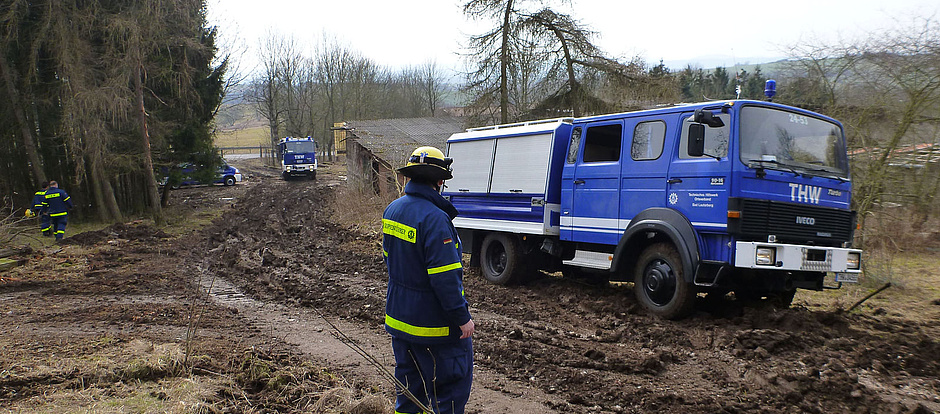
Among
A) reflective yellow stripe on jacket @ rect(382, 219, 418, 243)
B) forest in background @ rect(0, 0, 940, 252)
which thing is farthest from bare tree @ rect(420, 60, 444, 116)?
reflective yellow stripe on jacket @ rect(382, 219, 418, 243)

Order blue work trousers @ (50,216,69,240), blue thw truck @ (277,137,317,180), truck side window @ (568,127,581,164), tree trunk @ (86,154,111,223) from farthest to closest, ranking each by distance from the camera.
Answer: blue thw truck @ (277,137,317,180) < tree trunk @ (86,154,111,223) < blue work trousers @ (50,216,69,240) < truck side window @ (568,127,581,164)

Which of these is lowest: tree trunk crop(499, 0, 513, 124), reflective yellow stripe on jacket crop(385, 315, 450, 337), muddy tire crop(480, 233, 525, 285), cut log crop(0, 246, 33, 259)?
cut log crop(0, 246, 33, 259)

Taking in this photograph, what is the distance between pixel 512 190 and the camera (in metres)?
9.58

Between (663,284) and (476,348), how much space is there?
248 cm

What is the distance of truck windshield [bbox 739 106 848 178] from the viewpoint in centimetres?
676

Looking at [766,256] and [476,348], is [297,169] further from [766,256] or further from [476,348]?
[766,256]

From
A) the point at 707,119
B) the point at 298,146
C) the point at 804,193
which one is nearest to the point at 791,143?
the point at 804,193

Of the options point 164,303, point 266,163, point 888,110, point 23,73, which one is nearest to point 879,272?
point 888,110

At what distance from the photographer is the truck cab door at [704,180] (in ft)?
21.8

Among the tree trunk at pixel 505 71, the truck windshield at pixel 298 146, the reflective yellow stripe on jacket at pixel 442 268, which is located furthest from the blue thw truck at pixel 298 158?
the reflective yellow stripe on jacket at pixel 442 268

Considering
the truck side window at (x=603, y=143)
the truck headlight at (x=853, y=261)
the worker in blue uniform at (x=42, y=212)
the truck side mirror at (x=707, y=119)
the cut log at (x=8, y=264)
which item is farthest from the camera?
the worker in blue uniform at (x=42, y=212)

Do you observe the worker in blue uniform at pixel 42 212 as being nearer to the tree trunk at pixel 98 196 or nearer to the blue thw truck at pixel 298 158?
the tree trunk at pixel 98 196

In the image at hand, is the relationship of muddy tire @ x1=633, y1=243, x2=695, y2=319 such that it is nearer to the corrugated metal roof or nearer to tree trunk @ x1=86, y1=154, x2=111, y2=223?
the corrugated metal roof

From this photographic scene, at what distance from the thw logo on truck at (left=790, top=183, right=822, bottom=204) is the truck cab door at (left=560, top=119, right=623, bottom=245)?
2.03 metres
